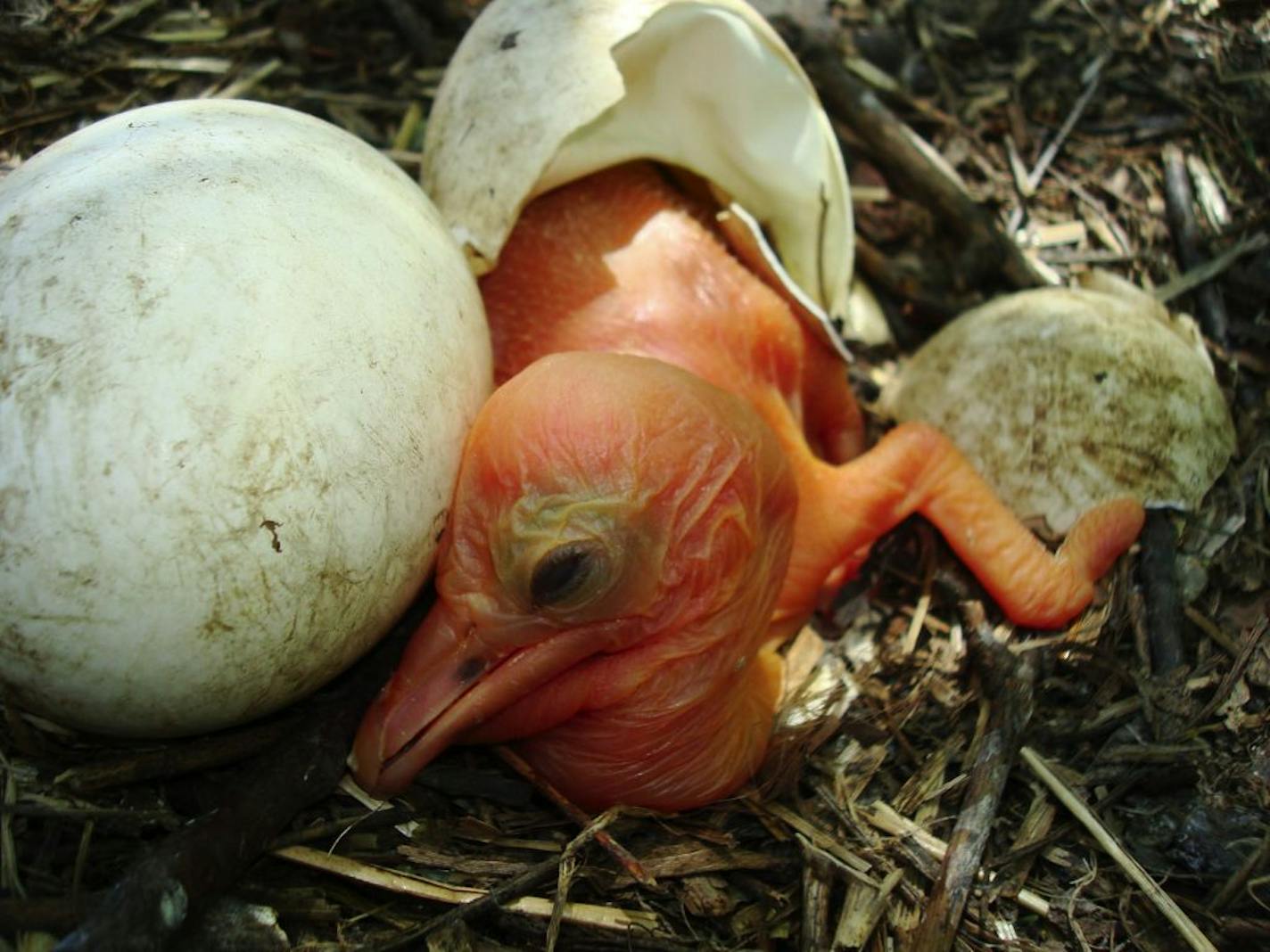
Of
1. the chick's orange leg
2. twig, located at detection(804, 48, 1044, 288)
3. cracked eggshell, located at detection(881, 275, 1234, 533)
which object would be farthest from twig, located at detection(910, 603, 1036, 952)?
twig, located at detection(804, 48, 1044, 288)

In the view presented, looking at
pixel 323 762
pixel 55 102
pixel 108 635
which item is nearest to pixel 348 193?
pixel 108 635

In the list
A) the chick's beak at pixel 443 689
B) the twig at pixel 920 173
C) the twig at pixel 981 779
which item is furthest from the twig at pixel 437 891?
the twig at pixel 920 173

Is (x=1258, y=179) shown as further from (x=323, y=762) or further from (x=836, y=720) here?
(x=323, y=762)

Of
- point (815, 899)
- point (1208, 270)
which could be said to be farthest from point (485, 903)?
point (1208, 270)

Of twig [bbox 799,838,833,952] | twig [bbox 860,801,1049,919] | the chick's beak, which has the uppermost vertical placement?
the chick's beak

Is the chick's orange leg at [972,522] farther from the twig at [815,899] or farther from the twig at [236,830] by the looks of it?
the twig at [236,830]

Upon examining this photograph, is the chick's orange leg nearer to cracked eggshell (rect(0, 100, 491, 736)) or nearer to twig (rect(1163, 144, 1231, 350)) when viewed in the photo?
twig (rect(1163, 144, 1231, 350))

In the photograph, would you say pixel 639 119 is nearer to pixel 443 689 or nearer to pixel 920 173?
pixel 920 173
